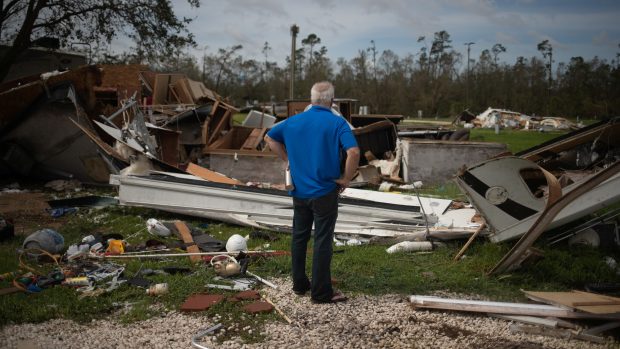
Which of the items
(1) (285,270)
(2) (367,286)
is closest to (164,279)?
(1) (285,270)

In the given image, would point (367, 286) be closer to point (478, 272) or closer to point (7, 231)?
point (478, 272)

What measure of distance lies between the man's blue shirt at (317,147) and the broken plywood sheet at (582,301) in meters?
1.93

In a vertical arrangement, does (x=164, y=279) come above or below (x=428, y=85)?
below

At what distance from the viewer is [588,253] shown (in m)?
5.27

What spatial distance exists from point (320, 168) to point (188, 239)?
2890 mm

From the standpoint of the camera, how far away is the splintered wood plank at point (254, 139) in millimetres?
12250

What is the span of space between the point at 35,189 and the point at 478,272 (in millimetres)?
9193

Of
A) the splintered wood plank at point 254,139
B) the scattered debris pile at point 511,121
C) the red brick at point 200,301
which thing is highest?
the scattered debris pile at point 511,121

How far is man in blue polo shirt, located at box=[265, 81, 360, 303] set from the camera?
13.0ft

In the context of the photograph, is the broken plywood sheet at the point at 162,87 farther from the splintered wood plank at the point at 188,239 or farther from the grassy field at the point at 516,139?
the grassy field at the point at 516,139

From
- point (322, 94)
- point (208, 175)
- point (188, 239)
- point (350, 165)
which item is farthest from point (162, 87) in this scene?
point (350, 165)

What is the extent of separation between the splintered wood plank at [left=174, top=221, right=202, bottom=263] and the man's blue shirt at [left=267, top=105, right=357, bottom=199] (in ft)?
6.35

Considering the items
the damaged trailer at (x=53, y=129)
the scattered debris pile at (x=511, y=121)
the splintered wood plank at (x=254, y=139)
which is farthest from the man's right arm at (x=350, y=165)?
the scattered debris pile at (x=511, y=121)

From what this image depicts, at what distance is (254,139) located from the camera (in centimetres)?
1252
